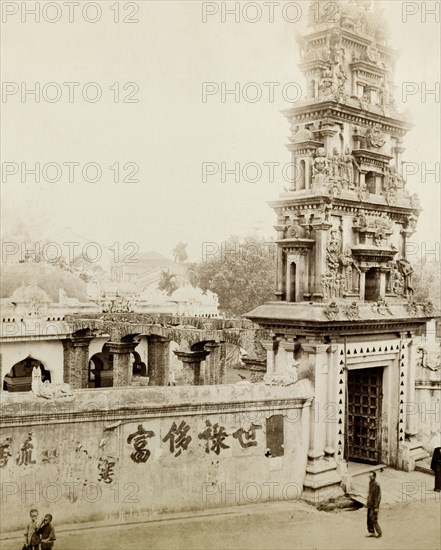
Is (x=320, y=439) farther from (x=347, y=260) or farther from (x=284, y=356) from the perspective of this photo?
(x=347, y=260)

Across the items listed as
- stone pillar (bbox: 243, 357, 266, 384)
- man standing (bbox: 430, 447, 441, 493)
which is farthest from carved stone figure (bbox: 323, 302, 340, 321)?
stone pillar (bbox: 243, 357, 266, 384)

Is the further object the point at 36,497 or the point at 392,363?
the point at 392,363

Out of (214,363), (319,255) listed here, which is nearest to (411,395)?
(319,255)

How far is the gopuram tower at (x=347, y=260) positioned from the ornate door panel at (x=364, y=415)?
3 centimetres

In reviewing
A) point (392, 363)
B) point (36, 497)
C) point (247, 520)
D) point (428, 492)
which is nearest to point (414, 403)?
point (392, 363)

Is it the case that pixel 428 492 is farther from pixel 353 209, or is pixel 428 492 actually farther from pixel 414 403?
pixel 353 209

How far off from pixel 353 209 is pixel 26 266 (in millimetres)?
36788

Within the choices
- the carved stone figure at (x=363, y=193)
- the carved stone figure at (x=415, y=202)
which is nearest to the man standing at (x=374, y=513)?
the carved stone figure at (x=363, y=193)

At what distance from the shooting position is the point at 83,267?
6178cm

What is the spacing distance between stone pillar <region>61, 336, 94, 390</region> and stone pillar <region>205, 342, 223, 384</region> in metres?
6.88

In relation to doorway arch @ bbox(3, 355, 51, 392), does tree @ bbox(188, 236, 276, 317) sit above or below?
above

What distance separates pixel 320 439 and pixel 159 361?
13.6 meters

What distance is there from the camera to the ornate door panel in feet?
60.3

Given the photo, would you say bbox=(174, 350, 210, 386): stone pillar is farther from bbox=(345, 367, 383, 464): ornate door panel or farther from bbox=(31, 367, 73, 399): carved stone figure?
bbox=(31, 367, 73, 399): carved stone figure
